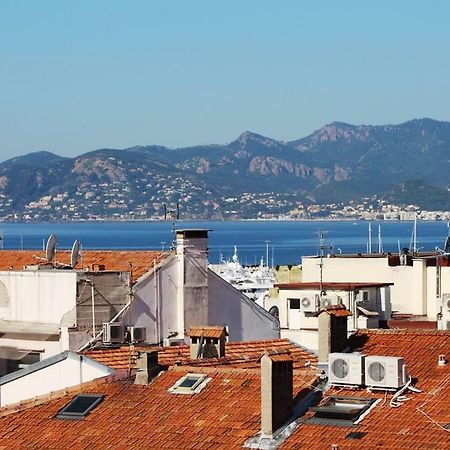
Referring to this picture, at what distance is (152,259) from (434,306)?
1313 centimetres

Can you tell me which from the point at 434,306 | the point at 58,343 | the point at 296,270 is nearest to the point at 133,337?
the point at 58,343

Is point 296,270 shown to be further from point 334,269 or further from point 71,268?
point 71,268

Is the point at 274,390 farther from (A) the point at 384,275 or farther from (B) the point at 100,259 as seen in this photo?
(A) the point at 384,275

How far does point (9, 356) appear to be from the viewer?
1171 inches

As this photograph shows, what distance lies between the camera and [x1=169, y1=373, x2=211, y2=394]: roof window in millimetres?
20891

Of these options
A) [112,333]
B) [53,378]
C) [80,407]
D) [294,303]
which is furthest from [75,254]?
[80,407]

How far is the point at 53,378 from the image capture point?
23.7 metres

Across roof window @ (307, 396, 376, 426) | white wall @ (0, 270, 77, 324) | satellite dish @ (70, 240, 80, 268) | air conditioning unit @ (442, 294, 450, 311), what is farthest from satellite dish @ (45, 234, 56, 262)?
roof window @ (307, 396, 376, 426)

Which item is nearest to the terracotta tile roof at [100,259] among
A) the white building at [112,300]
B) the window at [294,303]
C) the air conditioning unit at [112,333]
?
the white building at [112,300]

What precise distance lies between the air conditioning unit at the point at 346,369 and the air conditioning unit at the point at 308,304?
1301cm

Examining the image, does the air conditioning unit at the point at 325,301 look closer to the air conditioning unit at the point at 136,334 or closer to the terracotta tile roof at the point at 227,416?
the air conditioning unit at the point at 136,334

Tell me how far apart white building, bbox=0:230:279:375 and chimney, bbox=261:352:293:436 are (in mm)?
9541

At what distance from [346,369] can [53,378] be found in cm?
550

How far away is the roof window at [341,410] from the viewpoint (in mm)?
18897
